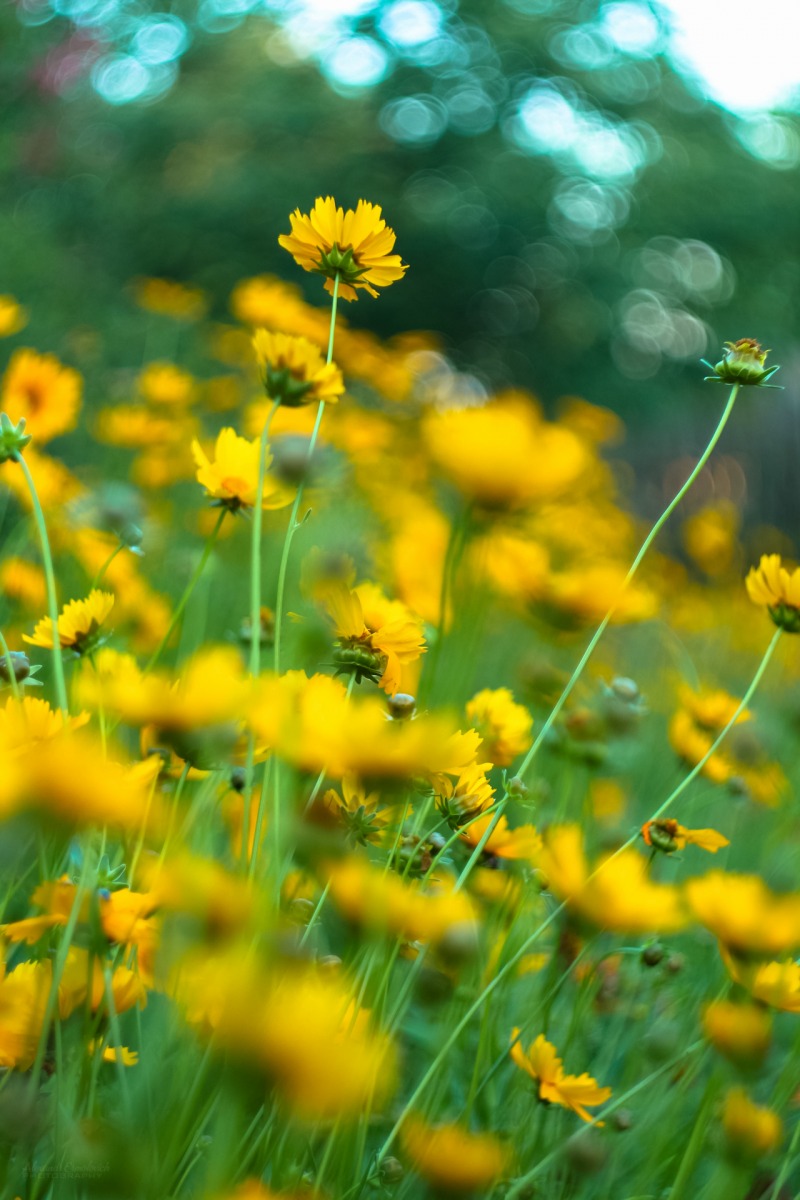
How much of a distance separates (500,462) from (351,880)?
19cm

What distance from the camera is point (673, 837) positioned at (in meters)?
0.75

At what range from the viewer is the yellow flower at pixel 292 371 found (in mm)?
579

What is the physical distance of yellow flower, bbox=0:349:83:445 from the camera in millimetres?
1009

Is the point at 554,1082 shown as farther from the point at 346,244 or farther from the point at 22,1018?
the point at 346,244

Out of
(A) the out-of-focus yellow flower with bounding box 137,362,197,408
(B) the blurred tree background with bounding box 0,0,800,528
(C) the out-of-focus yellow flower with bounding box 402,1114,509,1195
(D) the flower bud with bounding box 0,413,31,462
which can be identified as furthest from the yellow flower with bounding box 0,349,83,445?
(B) the blurred tree background with bounding box 0,0,800,528

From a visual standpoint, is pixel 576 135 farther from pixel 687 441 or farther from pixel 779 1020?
pixel 779 1020

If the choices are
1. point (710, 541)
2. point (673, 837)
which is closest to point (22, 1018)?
point (673, 837)

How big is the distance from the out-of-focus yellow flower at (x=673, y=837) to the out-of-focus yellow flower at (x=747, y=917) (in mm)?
128

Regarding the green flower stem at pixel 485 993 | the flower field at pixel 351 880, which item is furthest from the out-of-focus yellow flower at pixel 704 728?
the green flower stem at pixel 485 993

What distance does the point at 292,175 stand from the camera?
8094 millimetres

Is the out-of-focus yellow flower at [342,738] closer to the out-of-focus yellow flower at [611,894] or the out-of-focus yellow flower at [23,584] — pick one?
the out-of-focus yellow flower at [611,894]

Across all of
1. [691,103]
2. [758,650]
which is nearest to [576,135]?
[691,103]

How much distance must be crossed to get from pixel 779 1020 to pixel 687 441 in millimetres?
4761

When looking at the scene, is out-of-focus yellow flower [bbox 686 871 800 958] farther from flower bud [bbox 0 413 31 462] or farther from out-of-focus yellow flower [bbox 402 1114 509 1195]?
flower bud [bbox 0 413 31 462]
